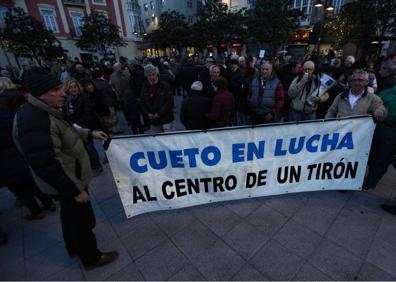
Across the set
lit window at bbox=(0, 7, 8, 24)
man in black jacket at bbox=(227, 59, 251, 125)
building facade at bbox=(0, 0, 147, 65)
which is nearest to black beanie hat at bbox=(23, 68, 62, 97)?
man in black jacket at bbox=(227, 59, 251, 125)

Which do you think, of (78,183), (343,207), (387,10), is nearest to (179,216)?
(78,183)

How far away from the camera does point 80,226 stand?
6.72 ft

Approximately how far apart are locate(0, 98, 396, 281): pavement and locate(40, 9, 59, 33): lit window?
100ft

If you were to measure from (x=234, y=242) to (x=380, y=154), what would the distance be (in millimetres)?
2445

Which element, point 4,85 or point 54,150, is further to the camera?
point 4,85

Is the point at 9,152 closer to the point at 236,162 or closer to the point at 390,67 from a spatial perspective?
the point at 236,162

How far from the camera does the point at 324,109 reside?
440 cm

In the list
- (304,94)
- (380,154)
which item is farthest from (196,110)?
(380,154)

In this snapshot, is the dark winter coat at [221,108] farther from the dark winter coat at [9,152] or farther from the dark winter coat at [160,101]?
the dark winter coat at [9,152]

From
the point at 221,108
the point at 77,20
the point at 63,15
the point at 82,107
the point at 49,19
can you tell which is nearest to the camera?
the point at 221,108

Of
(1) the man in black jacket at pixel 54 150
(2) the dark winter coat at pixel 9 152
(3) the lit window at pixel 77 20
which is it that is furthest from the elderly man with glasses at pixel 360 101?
(3) the lit window at pixel 77 20

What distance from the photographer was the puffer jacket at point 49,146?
1.57 metres

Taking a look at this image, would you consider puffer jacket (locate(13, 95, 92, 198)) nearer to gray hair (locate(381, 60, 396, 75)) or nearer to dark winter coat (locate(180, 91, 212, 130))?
dark winter coat (locate(180, 91, 212, 130))

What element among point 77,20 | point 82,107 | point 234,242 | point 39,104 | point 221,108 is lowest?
point 234,242
